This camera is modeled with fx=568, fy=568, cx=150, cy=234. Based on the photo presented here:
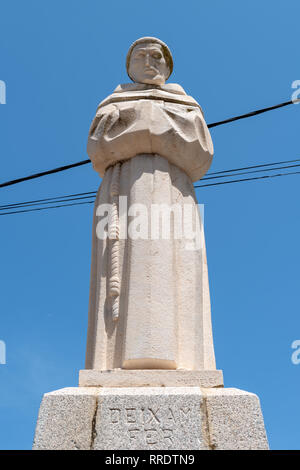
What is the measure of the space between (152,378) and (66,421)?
89cm

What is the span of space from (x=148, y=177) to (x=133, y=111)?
2.70 ft

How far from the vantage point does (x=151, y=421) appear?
466 cm

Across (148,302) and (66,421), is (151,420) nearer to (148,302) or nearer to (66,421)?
(66,421)

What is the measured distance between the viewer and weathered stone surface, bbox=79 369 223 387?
5.15 metres

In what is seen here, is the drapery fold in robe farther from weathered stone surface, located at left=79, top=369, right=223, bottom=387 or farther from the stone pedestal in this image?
the stone pedestal

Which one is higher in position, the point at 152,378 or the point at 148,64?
the point at 148,64

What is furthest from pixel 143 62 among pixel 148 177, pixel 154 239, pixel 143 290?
pixel 143 290

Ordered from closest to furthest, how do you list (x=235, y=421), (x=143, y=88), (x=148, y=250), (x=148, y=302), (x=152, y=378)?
(x=235, y=421), (x=152, y=378), (x=148, y=302), (x=148, y=250), (x=143, y=88)

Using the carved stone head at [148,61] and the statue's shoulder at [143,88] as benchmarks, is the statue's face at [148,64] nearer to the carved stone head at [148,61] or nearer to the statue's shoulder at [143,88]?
the carved stone head at [148,61]

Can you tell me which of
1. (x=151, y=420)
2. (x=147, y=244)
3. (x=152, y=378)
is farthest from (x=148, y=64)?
(x=151, y=420)

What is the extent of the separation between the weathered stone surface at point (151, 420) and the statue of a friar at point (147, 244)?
59 cm

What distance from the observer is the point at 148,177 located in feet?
20.6

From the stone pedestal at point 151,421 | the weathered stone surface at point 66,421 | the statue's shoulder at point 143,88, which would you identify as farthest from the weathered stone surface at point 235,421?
the statue's shoulder at point 143,88

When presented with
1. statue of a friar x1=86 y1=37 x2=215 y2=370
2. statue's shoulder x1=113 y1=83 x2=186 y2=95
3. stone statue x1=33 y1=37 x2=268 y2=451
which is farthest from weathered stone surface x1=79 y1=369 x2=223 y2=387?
statue's shoulder x1=113 y1=83 x2=186 y2=95
